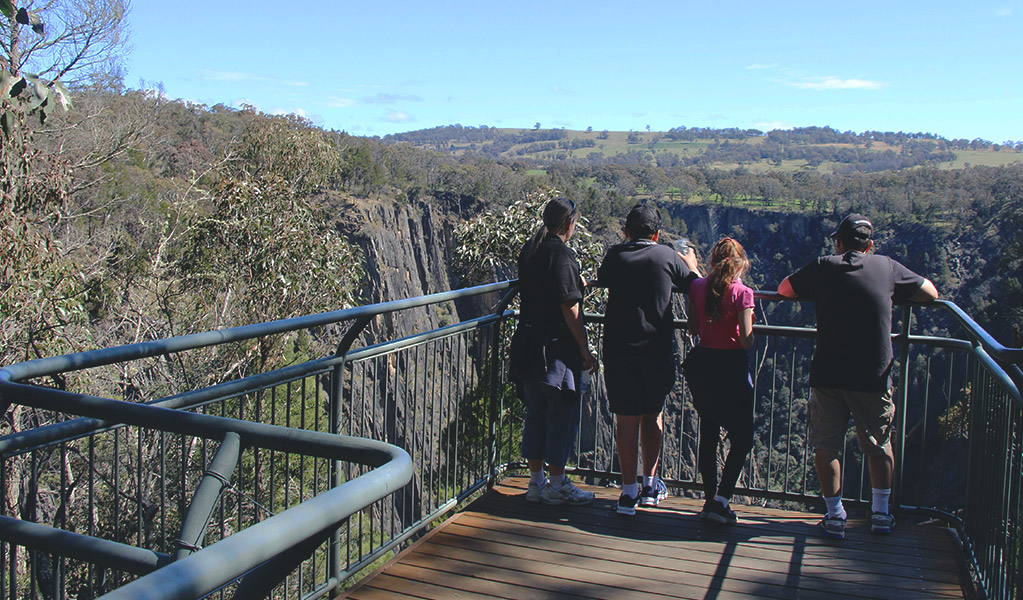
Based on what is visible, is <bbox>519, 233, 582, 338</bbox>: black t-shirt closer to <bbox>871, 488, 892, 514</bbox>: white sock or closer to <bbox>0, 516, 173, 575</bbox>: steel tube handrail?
<bbox>871, 488, 892, 514</bbox>: white sock

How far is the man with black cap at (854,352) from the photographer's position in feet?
12.6

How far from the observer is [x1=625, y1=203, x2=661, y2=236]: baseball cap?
13.7 ft

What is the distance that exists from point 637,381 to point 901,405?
4.76 feet

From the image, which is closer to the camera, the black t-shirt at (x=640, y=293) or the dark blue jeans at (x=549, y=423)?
the black t-shirt at (x=640, y=293)

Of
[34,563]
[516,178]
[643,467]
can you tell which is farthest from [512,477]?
[516,178]

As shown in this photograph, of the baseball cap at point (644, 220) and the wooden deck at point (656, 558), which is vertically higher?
the baseball cap at point (644, 220)

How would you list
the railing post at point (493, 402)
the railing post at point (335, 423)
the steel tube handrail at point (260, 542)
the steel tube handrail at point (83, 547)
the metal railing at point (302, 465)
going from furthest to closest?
the railing post at point (493, 402) < the railing post at point (335, 423) < the steel tube handrail at point (83, 547) < the metal railing at point (302, 465) < the steel tube handrail at point (260, 542)

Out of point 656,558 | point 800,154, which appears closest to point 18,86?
point 656,558

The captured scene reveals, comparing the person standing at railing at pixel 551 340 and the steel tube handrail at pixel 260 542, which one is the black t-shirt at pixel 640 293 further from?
the steel tube handrail at pixel 260 542

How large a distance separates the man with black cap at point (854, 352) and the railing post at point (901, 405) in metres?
0.19

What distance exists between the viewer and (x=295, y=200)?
531 inches

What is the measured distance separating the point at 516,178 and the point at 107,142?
48.0 m

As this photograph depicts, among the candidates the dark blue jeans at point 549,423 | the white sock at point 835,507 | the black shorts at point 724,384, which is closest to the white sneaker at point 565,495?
the dark blue jeans at point 549,423

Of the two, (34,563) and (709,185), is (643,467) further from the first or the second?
(709,185)
